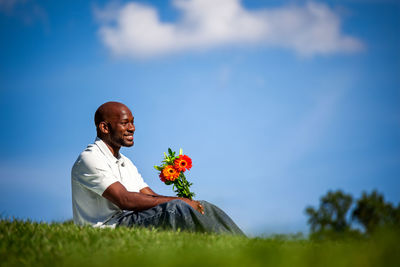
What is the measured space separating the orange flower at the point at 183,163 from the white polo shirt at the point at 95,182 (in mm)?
973

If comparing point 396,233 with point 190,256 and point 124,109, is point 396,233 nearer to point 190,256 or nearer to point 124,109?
point 190,256

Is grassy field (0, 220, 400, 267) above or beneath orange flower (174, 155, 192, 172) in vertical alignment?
beneath

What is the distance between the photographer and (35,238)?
542cm

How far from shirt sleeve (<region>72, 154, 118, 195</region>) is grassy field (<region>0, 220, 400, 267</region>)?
708 millimetres

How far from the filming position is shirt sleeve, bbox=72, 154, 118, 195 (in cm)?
645

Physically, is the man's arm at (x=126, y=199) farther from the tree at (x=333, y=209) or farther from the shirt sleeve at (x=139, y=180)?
the tree at (x=333, y=209)

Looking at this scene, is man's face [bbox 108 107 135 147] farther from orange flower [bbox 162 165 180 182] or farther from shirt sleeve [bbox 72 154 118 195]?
orange flower [bbox 162 165 180 182]

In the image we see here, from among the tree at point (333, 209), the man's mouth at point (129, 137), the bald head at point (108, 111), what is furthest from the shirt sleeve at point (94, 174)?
the tree at point (333, 209)

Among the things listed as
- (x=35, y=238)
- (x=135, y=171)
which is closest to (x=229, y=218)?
(x=135, y=171)

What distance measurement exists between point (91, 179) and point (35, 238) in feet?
4.57

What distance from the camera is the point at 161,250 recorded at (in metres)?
4.69

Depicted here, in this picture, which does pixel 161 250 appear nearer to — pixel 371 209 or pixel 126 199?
pixel 126 199

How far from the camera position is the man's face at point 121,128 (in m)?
7.10

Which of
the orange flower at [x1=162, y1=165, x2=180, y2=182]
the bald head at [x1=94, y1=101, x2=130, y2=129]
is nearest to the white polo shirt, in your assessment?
the bald head at [x1=94, y1=101, x2=130, y2=129]
